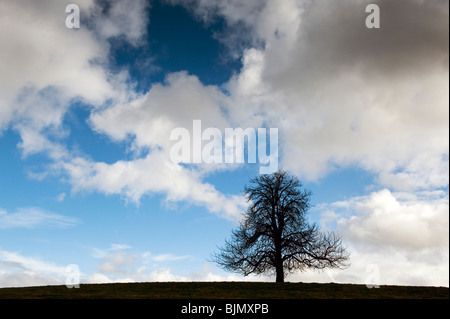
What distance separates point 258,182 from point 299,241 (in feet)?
20.1

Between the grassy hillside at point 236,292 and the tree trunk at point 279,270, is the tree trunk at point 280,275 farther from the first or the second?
the grassy hillside at point 236,292

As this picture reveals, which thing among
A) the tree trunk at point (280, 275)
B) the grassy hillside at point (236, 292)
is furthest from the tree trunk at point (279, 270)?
the grassy hillside at point (236, 292)

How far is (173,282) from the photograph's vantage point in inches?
889

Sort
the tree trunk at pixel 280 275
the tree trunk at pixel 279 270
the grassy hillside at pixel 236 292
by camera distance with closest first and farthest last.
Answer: the grassy hillside at pixel 236 292 → the tree trunk at pixel 280 275 → the tree trunk at pixel 279 270

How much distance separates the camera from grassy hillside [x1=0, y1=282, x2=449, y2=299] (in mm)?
Result: 16594

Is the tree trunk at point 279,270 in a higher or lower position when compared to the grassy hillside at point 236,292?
higher

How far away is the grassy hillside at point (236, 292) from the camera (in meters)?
16.6

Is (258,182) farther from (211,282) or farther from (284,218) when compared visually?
(211,282)

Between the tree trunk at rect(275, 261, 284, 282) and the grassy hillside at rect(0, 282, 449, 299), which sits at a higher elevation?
the tree trunk at rect(275, 261, 284, 282)

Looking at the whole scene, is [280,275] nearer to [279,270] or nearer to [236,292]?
[279,270]

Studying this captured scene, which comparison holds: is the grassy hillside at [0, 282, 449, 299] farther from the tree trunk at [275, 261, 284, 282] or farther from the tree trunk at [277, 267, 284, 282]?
the tree trunk at [275, 261, 284, 282]

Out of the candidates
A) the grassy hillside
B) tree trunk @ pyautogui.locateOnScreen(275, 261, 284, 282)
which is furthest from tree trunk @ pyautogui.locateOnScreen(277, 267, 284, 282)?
the grassy hillside

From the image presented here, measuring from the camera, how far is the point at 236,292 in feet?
58.6
